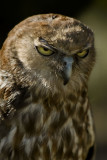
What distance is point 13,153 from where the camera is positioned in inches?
146

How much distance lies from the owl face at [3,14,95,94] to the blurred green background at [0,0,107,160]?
444cm

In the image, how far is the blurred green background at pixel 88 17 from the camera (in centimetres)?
820

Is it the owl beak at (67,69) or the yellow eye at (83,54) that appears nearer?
the owl beak at (67,69)

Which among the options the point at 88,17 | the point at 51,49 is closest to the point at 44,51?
the point at 51,49

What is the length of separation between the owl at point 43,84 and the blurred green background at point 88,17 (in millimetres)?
4228

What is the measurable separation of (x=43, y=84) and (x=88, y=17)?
4.87 m

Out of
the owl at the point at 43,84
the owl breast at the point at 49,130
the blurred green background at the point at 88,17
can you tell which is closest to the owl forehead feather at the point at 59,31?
the owl at the point at 43,84

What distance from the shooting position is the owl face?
3.52 metres

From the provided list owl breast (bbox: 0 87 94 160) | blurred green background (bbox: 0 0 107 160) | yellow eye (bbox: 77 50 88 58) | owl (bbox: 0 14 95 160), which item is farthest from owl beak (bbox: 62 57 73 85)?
blurred green background (bbox: 0 0 107 160)

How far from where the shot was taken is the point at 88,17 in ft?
27.6

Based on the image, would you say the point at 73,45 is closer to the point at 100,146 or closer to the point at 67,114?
the point at 67,114

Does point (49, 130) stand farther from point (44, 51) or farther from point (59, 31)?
point (59, 31)

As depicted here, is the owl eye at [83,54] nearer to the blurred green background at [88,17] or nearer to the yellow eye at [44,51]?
the yellow eye at [44,51]

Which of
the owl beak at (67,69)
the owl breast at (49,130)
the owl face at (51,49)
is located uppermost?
the owl face at (51,49)
